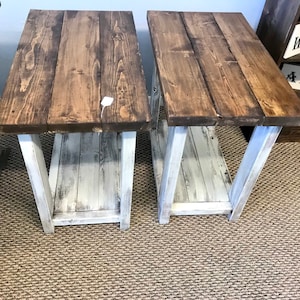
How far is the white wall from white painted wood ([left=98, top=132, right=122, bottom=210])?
1.49 ft

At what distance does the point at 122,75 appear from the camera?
958 mm

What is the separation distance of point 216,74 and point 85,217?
612 mm

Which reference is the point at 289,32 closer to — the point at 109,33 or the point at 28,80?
the point at 109,33

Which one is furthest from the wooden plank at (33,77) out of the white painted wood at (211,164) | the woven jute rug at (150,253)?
the white painted wood at (211,164)

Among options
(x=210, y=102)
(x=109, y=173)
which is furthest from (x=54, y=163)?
(x=210, y=102)

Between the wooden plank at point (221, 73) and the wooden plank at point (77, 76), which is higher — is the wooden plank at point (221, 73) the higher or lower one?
the higher one

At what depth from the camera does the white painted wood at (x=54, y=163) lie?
123 cm

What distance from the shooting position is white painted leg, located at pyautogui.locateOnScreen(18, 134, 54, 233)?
882mm

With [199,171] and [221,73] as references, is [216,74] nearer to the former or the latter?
[221,73]

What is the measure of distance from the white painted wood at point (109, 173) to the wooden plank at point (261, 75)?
1.86ft

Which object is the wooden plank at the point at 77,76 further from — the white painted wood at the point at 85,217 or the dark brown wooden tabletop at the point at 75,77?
the white painted wood at the point at 85,217

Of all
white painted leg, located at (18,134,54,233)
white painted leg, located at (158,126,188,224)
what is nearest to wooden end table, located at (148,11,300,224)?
white painted leg, located at (158,126,188,224)

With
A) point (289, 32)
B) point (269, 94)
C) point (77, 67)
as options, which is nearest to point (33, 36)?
point (77, 67)

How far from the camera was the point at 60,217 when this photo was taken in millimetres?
1147
